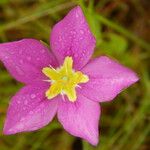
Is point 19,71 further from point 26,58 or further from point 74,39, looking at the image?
point 74,39

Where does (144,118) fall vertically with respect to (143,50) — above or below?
below

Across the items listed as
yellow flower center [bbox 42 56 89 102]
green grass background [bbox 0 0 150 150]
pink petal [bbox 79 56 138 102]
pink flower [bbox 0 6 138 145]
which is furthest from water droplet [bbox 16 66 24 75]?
green grass background [bbox 0 0 150 150]

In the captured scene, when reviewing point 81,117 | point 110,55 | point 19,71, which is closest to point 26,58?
point 19,71

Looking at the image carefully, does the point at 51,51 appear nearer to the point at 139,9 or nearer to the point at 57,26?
the point at 57,26

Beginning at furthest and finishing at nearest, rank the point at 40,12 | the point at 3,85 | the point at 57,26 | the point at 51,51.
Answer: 1. the point at 3,85
2. the point at 40,12
3. the point at 51,51
4. the point at 57,26

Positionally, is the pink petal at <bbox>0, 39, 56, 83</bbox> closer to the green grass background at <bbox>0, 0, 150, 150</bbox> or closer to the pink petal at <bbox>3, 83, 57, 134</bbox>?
the pink petal at <bbox>3, 83, 57, 134</bbox>

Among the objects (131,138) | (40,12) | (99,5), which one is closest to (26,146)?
(131,138)
